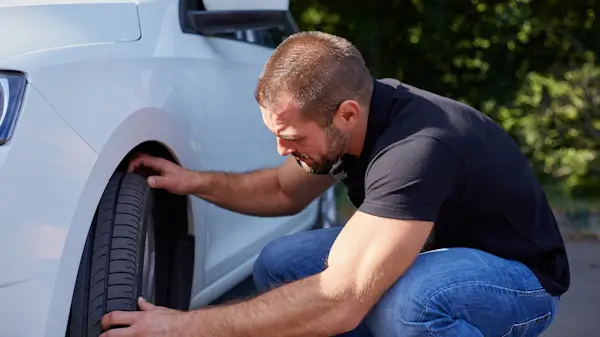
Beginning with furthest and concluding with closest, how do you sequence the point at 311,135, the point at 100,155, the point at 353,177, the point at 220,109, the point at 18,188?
the point at 220,109 < the point at 353,177 < the point at 311,135 < the point at 100,155 < the point at 18,188

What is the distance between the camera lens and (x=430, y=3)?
500 cm

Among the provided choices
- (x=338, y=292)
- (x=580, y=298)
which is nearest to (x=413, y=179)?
(x=338, y=292)

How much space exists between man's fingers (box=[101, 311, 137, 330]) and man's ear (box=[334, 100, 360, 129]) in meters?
0.68

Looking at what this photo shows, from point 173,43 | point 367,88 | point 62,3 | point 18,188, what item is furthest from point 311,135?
point 18,188

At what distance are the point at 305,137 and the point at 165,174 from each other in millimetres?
427

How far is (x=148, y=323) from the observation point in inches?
82.8

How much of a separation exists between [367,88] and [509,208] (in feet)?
1.61

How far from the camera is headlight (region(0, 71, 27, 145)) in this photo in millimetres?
1746

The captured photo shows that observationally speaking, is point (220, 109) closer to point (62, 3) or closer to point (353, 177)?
point (353, 177)

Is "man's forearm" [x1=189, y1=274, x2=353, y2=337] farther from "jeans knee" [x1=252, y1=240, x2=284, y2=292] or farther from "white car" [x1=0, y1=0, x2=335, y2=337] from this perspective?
"jeans knee" [x1=252, y1=240, x2=284, y2=292]

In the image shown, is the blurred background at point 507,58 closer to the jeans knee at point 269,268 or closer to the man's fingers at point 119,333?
the jeans knee at point 269,268

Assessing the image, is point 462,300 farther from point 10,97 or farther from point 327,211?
point 327,211

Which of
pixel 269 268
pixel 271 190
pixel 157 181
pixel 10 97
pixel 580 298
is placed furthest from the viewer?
pixel 580 298

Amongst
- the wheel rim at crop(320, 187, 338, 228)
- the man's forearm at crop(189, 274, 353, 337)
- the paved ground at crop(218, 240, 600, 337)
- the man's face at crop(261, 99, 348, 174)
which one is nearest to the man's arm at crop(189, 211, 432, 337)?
the man's forearm at crop(189, 274, 353, 337)
